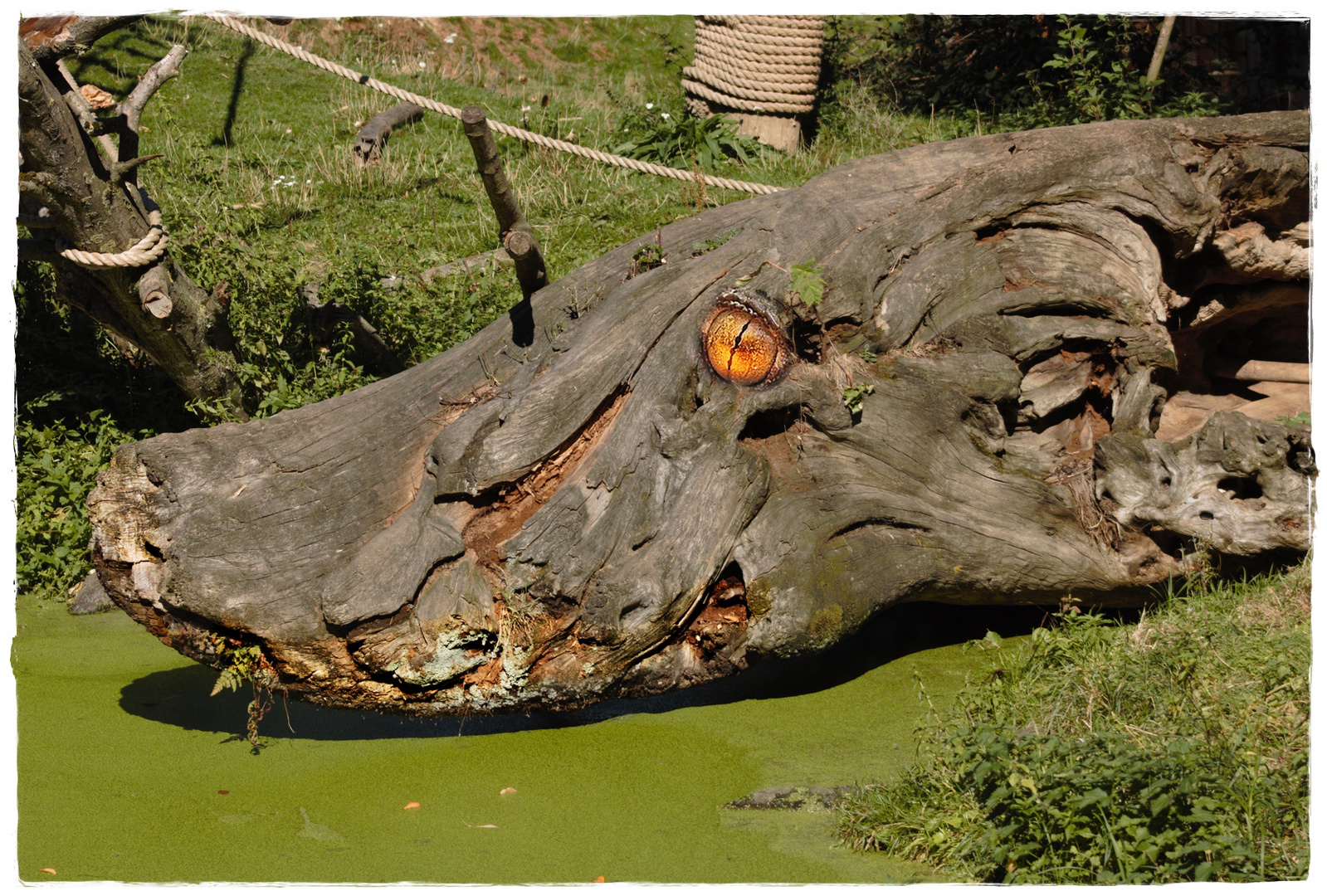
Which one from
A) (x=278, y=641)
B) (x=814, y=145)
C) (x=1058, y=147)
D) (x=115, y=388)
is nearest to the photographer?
(x=278, y=641)

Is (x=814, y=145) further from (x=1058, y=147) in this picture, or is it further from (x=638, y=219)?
(x=1058, y=147)

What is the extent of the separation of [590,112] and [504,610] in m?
6.67

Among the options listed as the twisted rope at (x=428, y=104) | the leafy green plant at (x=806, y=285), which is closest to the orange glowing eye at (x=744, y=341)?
the leafy green plant at (x=806, y=285)

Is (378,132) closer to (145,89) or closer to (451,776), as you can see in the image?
(145,89)

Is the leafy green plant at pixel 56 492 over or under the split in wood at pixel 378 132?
under

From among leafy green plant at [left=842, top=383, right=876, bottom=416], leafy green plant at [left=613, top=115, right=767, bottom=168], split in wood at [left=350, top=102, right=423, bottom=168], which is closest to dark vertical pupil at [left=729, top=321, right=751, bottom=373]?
leafy green plant at [left=842, top=383, right=876, bottom=416]

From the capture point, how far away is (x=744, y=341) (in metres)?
4.15

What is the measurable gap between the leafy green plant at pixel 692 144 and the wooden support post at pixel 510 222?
14.1ft

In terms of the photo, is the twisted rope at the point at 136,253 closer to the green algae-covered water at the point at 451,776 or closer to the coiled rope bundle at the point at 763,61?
the green algae-covered water at the point at 451,776

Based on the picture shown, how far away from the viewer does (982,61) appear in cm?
1018

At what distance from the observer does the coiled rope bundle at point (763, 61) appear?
909 cm

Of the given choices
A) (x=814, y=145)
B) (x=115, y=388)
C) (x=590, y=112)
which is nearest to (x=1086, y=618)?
(x=115, y=388)

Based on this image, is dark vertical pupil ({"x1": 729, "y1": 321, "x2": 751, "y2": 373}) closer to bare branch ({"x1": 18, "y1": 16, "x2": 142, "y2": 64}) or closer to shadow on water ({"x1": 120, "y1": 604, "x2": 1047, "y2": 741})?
shadow on water ({"x1": 120, "y1": 604, "x2": 1047, "y2": 741})

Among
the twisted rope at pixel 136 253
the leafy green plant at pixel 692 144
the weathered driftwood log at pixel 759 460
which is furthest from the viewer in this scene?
the leafy green plant at pixel 692 144
